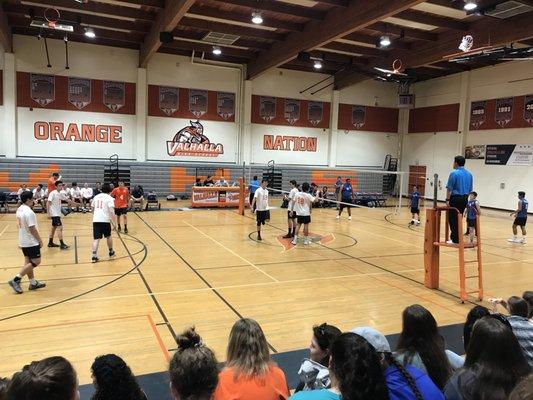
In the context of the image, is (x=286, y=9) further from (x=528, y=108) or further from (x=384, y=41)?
(x=528, y=108)

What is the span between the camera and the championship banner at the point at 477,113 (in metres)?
24.1

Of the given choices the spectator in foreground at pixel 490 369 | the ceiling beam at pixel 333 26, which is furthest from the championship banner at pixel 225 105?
the spectator in foreground at pixel 490 369

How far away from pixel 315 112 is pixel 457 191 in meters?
19.4

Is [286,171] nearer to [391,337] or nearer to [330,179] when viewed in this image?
[330,179]

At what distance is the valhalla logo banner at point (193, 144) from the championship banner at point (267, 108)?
313cm

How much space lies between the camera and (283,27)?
59.9 ft

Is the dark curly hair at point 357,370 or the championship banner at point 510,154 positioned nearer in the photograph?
the dark curly hair at point 357,370

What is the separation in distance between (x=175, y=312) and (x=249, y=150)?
19.3 metres

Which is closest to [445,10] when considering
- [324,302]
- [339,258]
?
[339,258]

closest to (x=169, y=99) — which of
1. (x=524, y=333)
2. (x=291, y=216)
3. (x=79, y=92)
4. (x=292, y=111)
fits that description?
(x=79, y=92)

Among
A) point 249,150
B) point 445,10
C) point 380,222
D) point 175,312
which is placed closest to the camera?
point 175,312

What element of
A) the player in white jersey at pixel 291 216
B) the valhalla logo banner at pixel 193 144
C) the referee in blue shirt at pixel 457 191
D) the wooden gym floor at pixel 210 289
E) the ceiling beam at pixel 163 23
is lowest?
the wooden gym floor at pixel 210 289

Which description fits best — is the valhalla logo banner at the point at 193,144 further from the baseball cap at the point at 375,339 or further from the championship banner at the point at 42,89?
the baseball cap at the point at 375,339

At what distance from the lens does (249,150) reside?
83.7 ft
